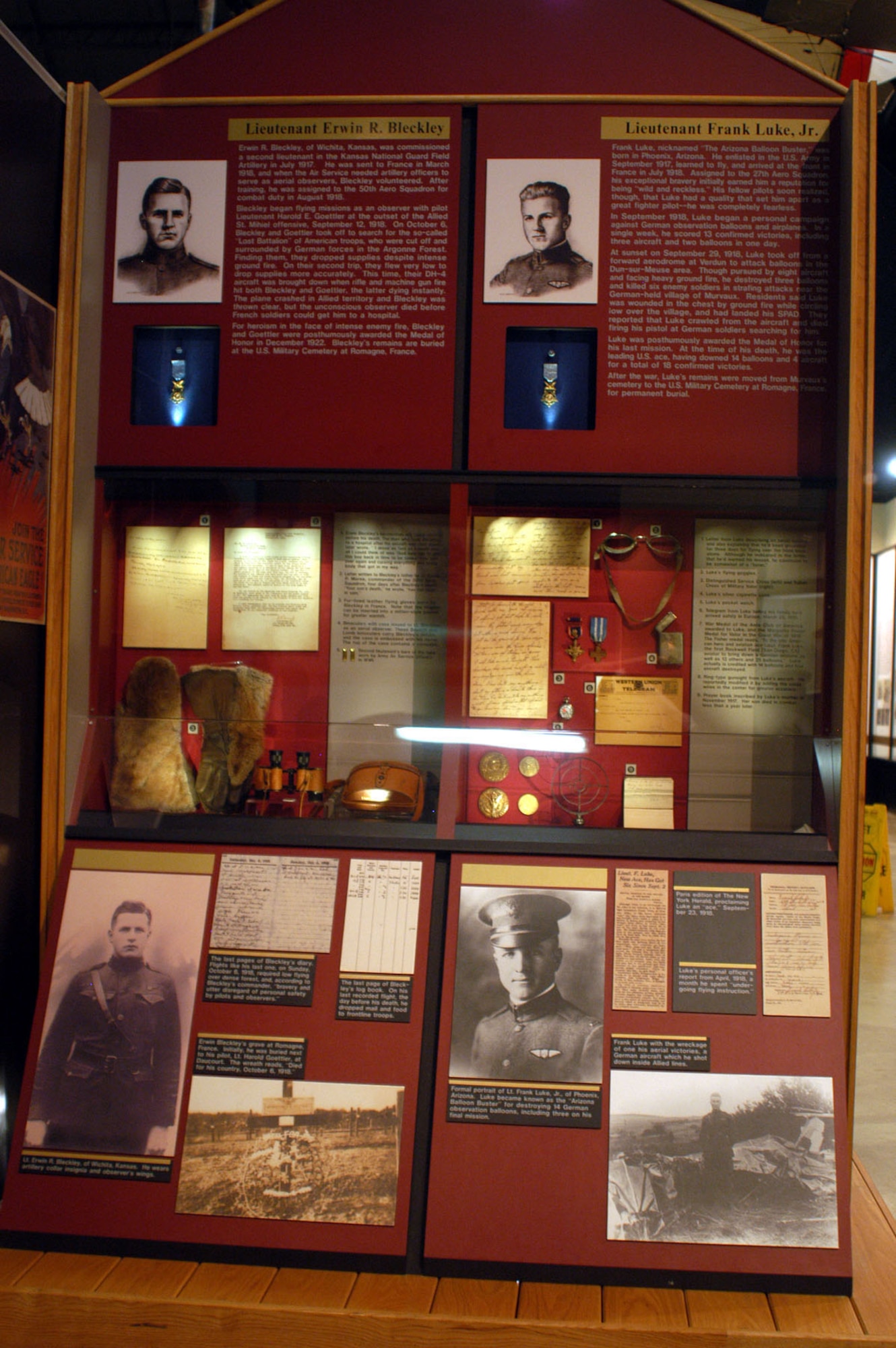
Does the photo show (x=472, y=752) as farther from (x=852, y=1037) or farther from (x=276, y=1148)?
(x=852, y=1037)

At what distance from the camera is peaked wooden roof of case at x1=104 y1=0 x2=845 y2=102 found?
271 centimetres

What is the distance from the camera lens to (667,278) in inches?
107

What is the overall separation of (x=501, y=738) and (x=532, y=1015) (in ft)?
2.44

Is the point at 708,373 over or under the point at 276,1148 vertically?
over

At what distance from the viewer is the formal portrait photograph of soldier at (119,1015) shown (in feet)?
7.59

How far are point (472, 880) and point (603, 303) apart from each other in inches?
68.8

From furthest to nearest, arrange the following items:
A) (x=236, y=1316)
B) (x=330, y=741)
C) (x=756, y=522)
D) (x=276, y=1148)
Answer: (x=756, y=522)
(x=330, y=741)
(x=276, y=1148)
(x=236, y=1316)

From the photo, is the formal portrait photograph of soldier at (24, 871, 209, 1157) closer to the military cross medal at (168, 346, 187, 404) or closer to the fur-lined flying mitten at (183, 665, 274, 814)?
the fur-lined flying mitten at (183, 665, 274, 814)

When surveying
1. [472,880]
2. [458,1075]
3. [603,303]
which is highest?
[603,303]

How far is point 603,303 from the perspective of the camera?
8.95 ft

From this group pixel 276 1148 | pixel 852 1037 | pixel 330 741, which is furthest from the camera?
pixel 330 741

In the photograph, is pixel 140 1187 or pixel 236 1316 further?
pixel 140 1187

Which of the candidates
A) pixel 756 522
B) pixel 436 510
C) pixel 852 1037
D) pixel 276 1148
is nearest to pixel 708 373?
pixel 756 522

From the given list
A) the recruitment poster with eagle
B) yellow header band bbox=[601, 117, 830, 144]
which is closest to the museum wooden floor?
the recruitment poster with eagle
